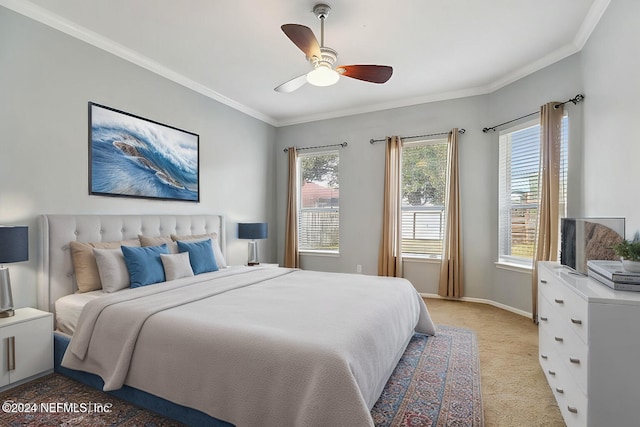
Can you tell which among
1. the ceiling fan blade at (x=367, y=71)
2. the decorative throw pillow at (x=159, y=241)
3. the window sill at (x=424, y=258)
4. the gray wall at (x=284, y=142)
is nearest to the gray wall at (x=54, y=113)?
the gray wall at (x=284, y=142)

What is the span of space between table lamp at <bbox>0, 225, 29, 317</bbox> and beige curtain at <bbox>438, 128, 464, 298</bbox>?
4.42 m

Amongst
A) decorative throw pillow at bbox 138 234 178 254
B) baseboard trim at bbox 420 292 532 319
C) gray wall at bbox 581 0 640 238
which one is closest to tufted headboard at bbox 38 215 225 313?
decorative throw pillow at bbox 138 234 178 254

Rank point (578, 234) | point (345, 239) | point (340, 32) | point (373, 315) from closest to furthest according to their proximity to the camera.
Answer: point (373, 315) → point (578, 234) → point (340, 32) → point (345, 239)

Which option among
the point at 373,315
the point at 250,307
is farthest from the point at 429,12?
the point at 250,307

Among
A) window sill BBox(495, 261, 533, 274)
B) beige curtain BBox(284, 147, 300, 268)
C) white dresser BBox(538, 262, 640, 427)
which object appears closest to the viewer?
white dresser BBox(538, 262, 640, 427)

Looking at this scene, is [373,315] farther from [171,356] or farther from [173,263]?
[173,263]

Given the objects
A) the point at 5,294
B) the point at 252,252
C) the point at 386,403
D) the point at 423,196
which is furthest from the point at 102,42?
the point at 423,196

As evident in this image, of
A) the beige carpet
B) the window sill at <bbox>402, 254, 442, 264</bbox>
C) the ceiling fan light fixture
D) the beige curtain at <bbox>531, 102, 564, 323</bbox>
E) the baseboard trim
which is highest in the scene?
the ceiling fan light fixture

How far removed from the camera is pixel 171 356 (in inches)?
70.8

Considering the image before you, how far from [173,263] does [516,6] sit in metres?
3.70

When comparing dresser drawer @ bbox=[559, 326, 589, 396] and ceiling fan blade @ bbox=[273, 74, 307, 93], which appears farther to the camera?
ceiling fan blade @ bbox=[273, 74, 307, 93]

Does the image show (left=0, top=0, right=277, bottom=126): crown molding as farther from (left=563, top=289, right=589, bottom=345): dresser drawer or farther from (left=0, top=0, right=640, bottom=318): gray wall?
(left=563, top=289, right=589, bottom=345): dresser drawer

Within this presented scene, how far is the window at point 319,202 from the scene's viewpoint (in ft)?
17.8

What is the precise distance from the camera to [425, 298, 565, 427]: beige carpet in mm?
1962
